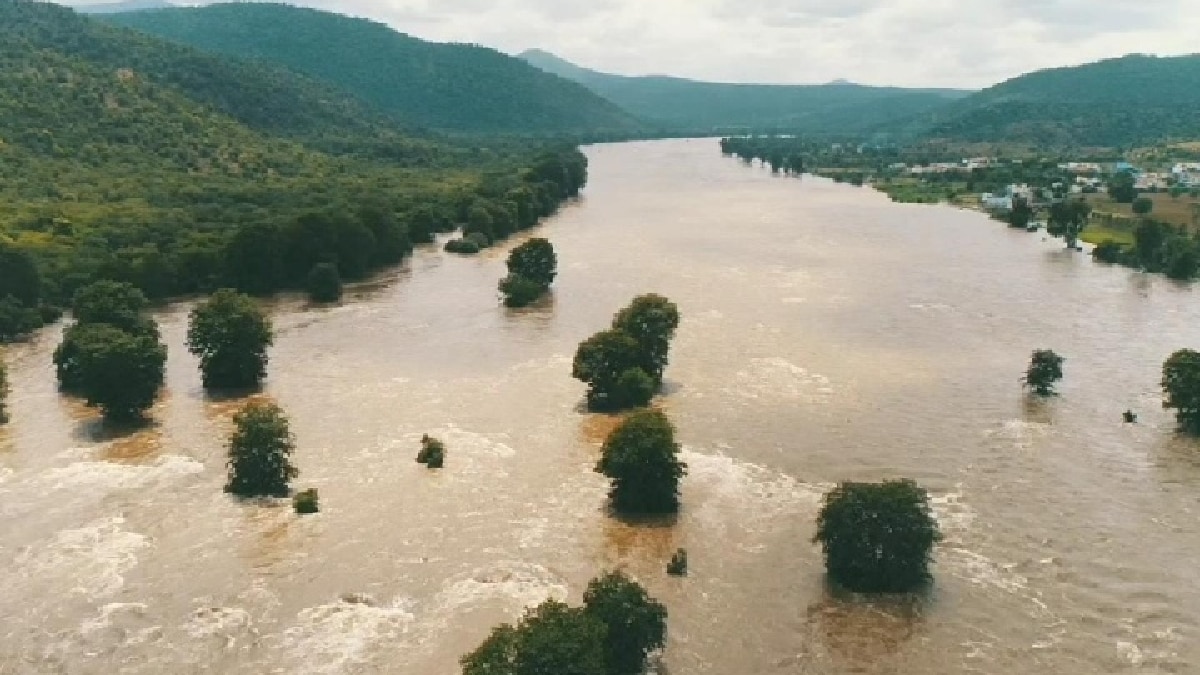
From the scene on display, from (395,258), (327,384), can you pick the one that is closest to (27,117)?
(395,258)

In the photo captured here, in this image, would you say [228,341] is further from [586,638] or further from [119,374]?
[586,638]

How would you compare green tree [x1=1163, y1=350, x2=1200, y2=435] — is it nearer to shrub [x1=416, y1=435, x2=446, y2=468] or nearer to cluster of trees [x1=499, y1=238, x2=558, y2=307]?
shrub [x1=416, y1=435, x2=446, y2=468]

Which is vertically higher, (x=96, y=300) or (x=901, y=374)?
(x=96, y=300)

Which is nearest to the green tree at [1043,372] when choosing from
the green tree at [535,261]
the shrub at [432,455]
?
the shrub at [432,455]

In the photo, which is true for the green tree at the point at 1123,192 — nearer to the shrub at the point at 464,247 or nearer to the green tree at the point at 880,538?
the shrub at the point at 464,247

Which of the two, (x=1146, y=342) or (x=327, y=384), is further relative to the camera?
(x=1146, y=342)

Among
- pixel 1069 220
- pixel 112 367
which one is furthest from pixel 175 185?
pixel 1069 220

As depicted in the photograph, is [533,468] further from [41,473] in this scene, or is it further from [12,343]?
[12,343]

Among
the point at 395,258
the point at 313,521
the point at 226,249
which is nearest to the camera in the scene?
the point at 313,521
